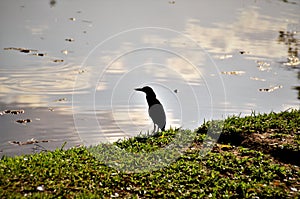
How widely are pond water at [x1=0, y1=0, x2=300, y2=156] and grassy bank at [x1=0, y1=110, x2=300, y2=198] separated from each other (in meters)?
1.11

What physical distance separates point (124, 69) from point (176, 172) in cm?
524

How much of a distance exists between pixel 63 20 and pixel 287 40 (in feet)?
23.6

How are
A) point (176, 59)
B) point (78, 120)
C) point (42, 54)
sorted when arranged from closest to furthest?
point (78, 120) → point (42, 54) → point (176, 59)

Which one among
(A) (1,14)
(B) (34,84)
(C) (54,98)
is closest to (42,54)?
(B) (34,84)

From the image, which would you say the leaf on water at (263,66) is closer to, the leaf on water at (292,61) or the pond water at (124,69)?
the pond water at (124,69)

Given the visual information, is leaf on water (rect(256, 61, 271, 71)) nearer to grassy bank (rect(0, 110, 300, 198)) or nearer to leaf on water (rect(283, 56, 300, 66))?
leaf on water (rect(283, 56, 300, 66))

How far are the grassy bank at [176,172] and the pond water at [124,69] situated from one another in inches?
43.8

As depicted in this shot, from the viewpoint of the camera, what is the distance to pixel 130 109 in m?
8.55

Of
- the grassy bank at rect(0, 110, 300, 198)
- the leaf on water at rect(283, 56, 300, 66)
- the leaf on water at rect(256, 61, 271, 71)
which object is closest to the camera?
the grassy bank at rect(0, 110, 300, 198)

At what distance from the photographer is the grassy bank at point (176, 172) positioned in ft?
16.4

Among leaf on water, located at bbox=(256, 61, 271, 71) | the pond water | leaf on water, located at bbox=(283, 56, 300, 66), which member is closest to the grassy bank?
the pond water

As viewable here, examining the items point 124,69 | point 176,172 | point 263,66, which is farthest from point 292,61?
point 176,172

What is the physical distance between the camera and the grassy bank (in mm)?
5008

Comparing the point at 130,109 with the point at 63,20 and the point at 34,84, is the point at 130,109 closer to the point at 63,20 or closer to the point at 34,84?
the point at 34,84
